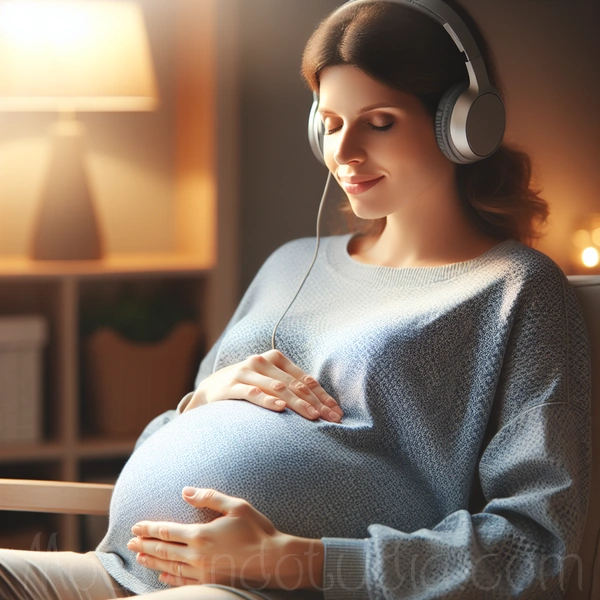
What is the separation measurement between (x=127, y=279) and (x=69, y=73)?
59 cm

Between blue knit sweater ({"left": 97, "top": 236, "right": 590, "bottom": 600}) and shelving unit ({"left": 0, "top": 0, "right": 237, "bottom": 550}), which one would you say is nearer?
blue knit sweater ({"left": 97, "top": 236, "right": 590, "bottom": 600})

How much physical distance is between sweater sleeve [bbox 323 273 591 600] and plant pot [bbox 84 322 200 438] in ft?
4.30

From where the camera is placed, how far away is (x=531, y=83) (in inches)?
88.2

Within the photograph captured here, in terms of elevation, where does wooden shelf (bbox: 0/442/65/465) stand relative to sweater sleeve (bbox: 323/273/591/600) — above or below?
below

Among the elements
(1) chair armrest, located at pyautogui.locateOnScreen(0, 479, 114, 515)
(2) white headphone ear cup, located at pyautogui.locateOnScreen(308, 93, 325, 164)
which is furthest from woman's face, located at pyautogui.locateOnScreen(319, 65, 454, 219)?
(1) chair armrest, located at pyautogui.locateOnScreen(0, 479, 114, 515)

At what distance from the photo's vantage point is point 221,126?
2.22 m

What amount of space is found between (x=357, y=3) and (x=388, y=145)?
8.4 inches

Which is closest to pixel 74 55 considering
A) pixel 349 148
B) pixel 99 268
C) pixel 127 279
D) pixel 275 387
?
pixel 99 268

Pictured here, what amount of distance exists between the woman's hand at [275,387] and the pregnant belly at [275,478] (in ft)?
0.06

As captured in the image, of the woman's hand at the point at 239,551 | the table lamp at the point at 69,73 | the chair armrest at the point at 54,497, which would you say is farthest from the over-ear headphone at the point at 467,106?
the table lamp at the point at 69,73

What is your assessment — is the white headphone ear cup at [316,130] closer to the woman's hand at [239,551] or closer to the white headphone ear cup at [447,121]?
the white headphone ear cup at [447,121]

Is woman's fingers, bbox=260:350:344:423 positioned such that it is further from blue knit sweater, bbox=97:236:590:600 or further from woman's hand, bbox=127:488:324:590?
woman's hand, bbox=127:488:324:590

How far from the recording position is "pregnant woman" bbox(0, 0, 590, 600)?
0.99 meters

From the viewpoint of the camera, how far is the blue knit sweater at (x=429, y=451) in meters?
0.99
